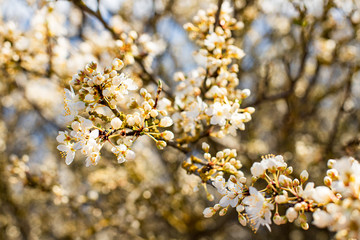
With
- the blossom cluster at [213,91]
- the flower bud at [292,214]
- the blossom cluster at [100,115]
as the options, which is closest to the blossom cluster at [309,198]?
the flower bud at [292,214]

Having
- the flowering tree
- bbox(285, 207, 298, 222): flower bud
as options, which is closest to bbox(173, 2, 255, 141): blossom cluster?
the flowering tree

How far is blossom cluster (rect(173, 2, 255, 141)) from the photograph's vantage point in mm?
1696

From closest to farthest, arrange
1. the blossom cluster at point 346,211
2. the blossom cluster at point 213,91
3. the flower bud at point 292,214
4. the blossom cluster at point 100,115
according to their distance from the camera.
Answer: the blossom cluster at point 346,211
the flower bud at point 292,214
the blossom cluster at point 100,115
the blossom cluster at point 213,91

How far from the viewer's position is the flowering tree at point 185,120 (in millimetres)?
1410

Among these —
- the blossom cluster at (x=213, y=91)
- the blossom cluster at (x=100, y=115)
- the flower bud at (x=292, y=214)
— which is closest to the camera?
the flower bud at (x=292, y=214)

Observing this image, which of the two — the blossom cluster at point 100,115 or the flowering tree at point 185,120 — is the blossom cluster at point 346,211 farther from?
the blossom cluster at point 100,115

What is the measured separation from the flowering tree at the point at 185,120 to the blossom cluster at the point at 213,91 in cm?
1

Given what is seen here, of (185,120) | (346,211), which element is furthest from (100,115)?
(346,211)

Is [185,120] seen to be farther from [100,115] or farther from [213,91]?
[100,115]

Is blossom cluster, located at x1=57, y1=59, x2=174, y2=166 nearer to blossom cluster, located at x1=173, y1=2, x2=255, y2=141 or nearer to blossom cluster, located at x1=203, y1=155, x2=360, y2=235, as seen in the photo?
blossom cluster, located at x1=173, y1=2, x2=255, y2=141

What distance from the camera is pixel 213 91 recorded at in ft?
5.80

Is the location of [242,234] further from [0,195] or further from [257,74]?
[0,195]

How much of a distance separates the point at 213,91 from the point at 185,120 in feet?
0.93

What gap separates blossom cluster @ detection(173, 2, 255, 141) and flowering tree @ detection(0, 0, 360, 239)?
0.04ft
